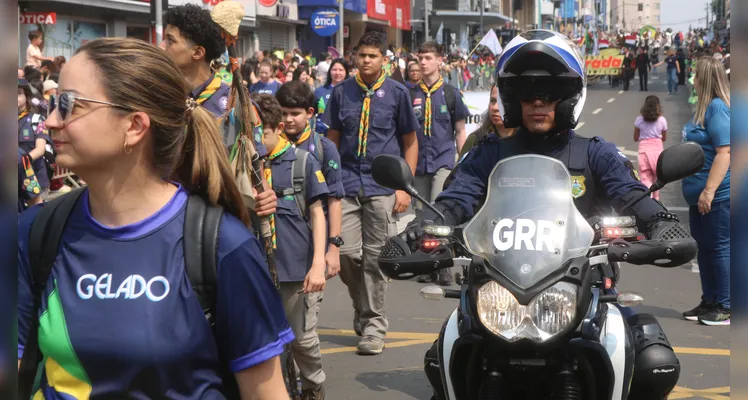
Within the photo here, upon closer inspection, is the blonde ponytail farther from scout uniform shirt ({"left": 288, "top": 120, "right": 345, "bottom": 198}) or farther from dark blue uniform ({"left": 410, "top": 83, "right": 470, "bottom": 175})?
dark blue uniform ({"left": 410, "top": 83, "right": 470, "bottom": 175})

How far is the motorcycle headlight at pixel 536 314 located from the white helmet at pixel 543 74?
1.18 m

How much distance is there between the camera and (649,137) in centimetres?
1334

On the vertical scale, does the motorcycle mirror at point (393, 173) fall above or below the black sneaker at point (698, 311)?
above

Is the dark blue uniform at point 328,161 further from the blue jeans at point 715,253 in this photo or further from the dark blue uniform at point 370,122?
the blue jeans at point 715,253

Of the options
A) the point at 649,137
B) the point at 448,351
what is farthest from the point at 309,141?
the point at 649,137

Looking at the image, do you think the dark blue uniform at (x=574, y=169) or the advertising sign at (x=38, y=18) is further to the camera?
the advertising sign at (x=38, y=18)

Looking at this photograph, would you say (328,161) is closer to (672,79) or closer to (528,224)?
(528,224)

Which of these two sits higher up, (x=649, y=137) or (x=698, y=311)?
(x=649, y=137)

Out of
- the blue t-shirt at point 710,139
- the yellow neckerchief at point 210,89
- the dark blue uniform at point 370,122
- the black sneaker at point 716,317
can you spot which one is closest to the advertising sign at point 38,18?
the dark blue uniform at point 370,122

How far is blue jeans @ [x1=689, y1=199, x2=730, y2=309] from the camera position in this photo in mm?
8156

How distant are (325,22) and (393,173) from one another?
118 ft

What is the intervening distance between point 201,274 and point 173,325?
0.43 feet

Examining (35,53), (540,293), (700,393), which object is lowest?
(700,393)

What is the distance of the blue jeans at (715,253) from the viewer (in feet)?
26.8
